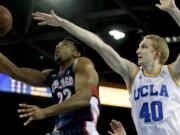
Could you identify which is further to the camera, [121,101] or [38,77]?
[121,101]

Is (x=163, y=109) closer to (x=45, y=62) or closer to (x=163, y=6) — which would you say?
(x=163, y=6)

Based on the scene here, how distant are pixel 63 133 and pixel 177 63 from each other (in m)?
1.27

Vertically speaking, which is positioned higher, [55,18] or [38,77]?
[55,18]

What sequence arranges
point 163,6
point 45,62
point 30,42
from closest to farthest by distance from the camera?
point 163,6, point 30,42, point 45,62

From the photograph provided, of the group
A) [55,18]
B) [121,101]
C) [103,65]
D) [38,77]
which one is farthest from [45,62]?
[55,18]

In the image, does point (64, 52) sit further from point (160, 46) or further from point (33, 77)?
point (160, 46)

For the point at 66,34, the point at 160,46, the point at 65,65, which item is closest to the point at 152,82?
the point at 160,46

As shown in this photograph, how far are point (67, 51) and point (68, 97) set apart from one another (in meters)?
0.55

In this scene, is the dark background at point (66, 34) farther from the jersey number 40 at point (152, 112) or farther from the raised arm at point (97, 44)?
the jersey number 40 at point (152, 112)

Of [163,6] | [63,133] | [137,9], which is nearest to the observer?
[163,6]

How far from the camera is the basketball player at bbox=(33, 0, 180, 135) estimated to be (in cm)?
341

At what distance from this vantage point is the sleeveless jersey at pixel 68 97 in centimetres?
407

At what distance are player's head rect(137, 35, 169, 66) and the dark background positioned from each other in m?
4.70

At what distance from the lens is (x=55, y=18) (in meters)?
3.70
